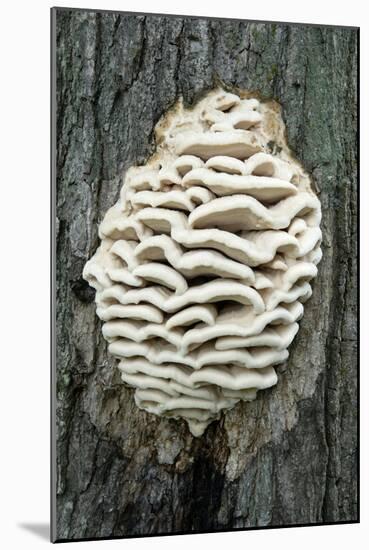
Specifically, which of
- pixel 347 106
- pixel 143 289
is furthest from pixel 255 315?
pixel 347 106

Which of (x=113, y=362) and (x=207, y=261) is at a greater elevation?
(x=207, y=261)

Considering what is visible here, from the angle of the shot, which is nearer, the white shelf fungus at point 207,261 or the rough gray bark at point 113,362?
the white shelf fungus at point 207,261

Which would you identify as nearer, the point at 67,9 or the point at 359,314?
the point at 67,9

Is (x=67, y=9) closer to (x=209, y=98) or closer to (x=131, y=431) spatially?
(x=209, y=98)

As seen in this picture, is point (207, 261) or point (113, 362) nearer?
point (207, 261)
